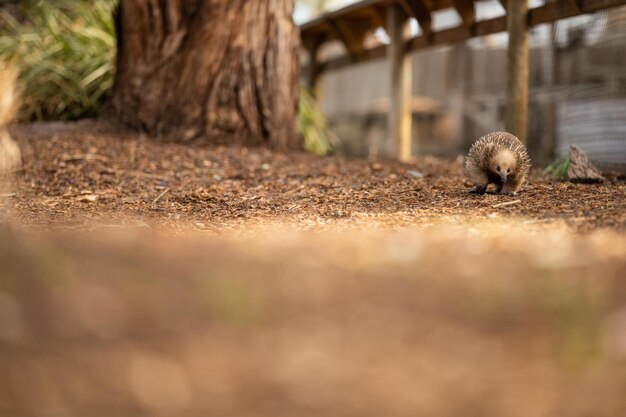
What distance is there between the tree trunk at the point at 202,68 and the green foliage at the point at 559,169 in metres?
2.58

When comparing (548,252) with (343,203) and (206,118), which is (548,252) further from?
(206,118)

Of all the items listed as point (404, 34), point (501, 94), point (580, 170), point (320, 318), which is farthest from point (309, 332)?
point (404, 34)

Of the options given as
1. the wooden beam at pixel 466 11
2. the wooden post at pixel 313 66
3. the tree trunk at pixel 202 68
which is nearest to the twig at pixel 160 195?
the tree trunk at pixel 202 68

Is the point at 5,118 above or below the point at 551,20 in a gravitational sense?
below

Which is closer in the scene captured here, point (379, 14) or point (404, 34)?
point (404, 34)

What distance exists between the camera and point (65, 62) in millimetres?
8820

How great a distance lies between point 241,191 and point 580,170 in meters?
2.36

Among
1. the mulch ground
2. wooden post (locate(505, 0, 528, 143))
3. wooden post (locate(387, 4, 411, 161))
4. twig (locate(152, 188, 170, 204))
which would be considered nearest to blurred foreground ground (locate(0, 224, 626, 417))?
the mulch ground

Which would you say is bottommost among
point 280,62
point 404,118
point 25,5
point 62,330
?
point 62,330

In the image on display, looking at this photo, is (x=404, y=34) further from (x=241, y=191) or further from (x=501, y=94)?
(x=241, y=191)

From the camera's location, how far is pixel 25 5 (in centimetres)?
1032

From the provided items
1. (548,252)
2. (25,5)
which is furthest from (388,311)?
(25,5)

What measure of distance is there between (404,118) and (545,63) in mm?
1858

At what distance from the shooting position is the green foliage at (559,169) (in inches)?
224
